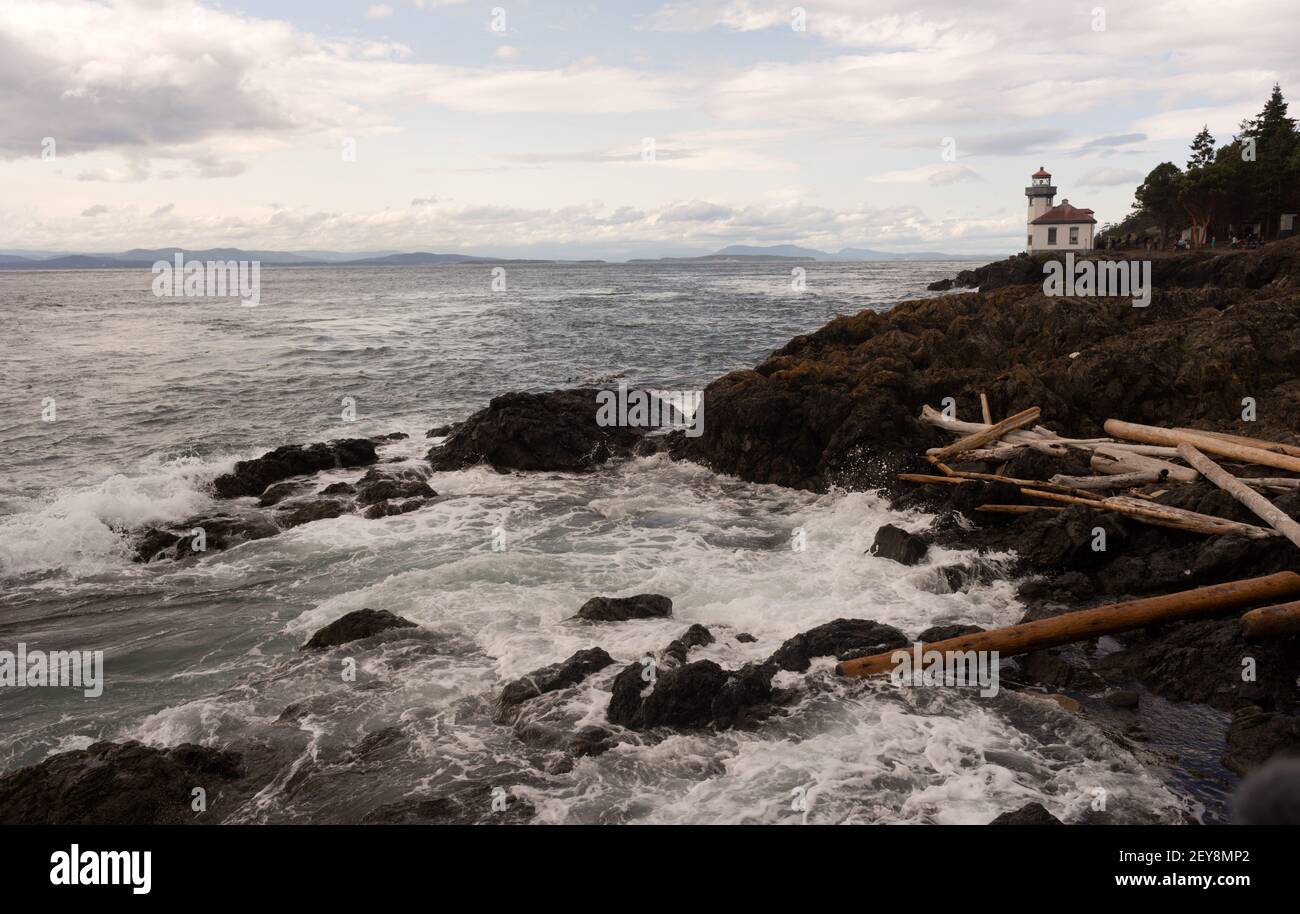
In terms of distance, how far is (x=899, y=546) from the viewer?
14.9 metres

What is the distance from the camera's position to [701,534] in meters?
17.4

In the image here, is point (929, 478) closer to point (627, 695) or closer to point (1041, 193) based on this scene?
point (627, 695)

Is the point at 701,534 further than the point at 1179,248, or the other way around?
the point at 1179,248

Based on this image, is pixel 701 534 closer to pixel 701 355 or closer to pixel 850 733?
pixel 850 733

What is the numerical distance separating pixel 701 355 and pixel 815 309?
103ft

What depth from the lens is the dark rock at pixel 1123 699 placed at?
10000 millimetres

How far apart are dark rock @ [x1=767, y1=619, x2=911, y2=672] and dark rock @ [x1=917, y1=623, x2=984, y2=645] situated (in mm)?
247

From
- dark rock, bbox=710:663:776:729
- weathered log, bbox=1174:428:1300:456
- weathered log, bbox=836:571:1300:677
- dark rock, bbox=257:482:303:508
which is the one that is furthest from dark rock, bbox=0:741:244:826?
weathered log, bbox=1174:428:1300:456

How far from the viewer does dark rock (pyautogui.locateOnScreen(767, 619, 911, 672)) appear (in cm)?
1132

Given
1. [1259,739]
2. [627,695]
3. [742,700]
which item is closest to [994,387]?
[1259,739]

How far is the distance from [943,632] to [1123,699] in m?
2.21

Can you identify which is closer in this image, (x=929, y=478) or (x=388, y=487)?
(x=929, y=478)

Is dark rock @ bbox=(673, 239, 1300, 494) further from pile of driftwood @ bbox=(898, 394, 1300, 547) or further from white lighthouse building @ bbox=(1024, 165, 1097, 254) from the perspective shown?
white lighthouse building @ bbox=(1024, 165, 1097, 254)
